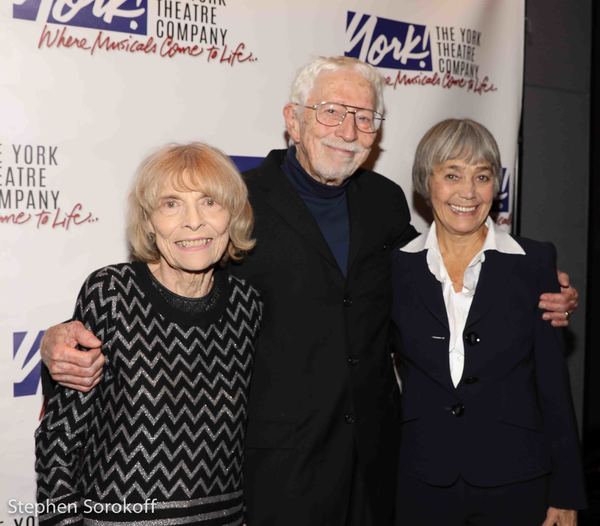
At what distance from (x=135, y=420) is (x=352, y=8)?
218cm

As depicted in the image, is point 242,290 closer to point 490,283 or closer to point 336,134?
point 336,134

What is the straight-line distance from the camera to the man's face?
2477 mm

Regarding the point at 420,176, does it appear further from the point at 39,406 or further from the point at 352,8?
the point at 39,406

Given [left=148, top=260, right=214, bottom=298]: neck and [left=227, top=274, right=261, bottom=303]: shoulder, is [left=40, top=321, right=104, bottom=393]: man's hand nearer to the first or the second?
[left=148, top=260, right=214, bottom=298]: neck

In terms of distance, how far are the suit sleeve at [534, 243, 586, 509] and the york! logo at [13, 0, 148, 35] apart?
1817 mm

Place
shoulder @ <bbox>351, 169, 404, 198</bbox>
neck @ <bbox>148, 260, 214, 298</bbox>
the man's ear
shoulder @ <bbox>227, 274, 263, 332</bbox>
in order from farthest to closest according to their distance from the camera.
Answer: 1. shoulder @ <bbox>351, 169, 404, 198</bbox>
2. the man's ear
3. shoulder @ <bbox>227, 274, 263, 332</bbox>
4. neck @ <bbox>148, 260, 214, 298</bbox>

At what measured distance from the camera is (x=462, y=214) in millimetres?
2496

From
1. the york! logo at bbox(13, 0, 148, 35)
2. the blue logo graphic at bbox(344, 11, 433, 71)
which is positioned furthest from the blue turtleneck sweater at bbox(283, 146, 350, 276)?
the blue logo graphic at bbox(344, 11, 433, 71)

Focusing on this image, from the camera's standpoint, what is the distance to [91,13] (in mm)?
2736

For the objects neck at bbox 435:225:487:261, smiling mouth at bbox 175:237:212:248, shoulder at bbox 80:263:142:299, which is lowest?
shoulder at bbox 80:263:142:299

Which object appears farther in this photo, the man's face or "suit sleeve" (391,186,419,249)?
"suit sleeve" (391,186,419,249)

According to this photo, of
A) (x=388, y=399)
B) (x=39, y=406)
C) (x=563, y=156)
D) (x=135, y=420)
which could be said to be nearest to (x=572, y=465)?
(x=388, y=399)

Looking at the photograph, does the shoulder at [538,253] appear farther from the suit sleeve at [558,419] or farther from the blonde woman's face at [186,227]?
the blonde woman's face at [186,227]

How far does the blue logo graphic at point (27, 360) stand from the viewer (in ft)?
8.77
